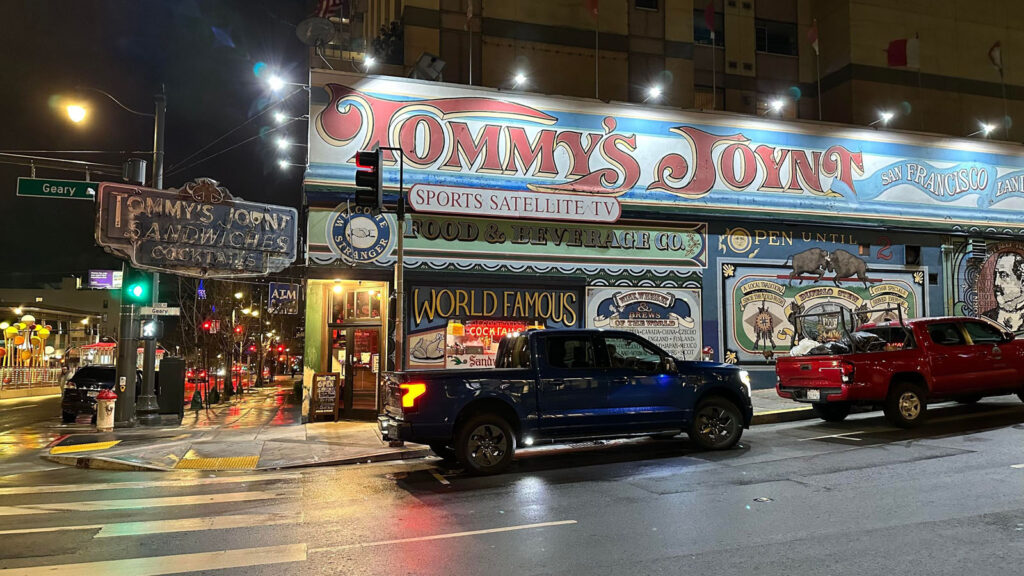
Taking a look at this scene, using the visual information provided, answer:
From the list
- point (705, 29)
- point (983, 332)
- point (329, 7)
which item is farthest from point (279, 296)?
point (705, 29)

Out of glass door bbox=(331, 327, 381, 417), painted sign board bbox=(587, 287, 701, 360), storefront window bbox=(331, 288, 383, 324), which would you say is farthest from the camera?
painted sign board bbox=(587, 287, 701, 360)

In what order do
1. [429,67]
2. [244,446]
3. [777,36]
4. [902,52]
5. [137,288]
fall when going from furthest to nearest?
[777,36] < [902,52] < [429,67] < [137,288] < [244,446]

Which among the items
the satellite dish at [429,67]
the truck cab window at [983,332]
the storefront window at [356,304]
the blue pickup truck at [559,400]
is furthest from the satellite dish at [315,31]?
the truck cab window at [983,332]

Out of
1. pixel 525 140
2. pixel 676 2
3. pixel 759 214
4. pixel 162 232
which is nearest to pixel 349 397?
pixel 162 232

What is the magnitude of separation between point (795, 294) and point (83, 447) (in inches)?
697

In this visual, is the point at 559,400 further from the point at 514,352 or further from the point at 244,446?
the point at 244,446

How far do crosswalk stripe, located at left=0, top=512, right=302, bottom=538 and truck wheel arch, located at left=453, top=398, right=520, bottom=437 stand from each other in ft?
9.15

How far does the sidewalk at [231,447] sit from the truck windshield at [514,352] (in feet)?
7.72

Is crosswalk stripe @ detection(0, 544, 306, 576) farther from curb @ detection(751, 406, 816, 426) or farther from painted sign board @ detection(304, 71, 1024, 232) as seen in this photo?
painted sign board @ detection(304, 71, 1024, 232)

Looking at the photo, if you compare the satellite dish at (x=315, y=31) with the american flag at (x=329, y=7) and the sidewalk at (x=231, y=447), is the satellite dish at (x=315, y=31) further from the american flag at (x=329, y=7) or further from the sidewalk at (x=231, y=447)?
the sidewalk at (x=231, y=447)

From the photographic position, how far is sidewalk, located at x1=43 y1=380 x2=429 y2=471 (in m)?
11.3

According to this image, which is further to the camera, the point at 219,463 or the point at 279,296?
the point at 279,296

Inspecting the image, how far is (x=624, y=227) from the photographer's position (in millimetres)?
18062

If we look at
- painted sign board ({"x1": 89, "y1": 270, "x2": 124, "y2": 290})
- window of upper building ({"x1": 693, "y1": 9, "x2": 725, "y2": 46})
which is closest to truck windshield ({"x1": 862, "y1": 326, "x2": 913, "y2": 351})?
painted sign board ({"x1": 89, "y1": 270, "x2": 124, "y2": 290})
